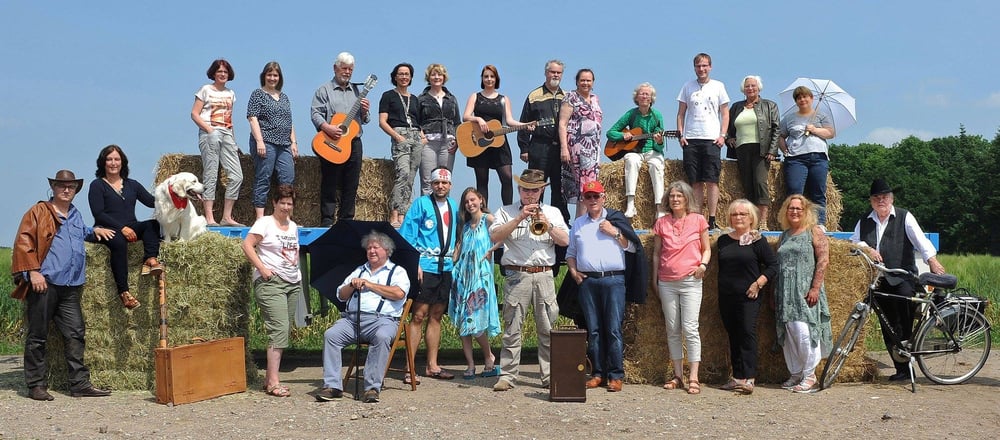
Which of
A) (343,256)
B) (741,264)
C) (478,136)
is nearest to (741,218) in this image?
(741,264)

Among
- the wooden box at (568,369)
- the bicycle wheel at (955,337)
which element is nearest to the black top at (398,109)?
the wooden box at (568,369)

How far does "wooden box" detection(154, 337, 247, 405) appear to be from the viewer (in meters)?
8.36

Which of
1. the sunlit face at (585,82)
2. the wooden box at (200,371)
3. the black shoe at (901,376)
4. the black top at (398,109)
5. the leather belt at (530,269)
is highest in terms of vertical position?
the sunlit face at (585,82)

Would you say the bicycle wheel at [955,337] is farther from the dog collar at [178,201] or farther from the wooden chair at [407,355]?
the dog collar at [178,201]

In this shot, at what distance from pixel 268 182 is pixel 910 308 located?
23.2ft

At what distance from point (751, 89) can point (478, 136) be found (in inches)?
131

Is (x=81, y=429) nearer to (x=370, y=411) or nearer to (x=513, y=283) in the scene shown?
(x=370, y=411)

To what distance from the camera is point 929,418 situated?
8094 millimetres

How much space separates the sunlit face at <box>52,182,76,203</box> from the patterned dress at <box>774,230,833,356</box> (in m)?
6.69

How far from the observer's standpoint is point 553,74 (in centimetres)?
1075

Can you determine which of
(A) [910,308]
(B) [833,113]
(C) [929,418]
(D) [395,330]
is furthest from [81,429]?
(B) [833,113]

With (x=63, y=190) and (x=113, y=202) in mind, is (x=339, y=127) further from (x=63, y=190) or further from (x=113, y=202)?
(x=63, y=190)

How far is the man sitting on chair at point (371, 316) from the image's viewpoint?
8.44 m

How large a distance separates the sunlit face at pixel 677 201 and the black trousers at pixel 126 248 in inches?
193
